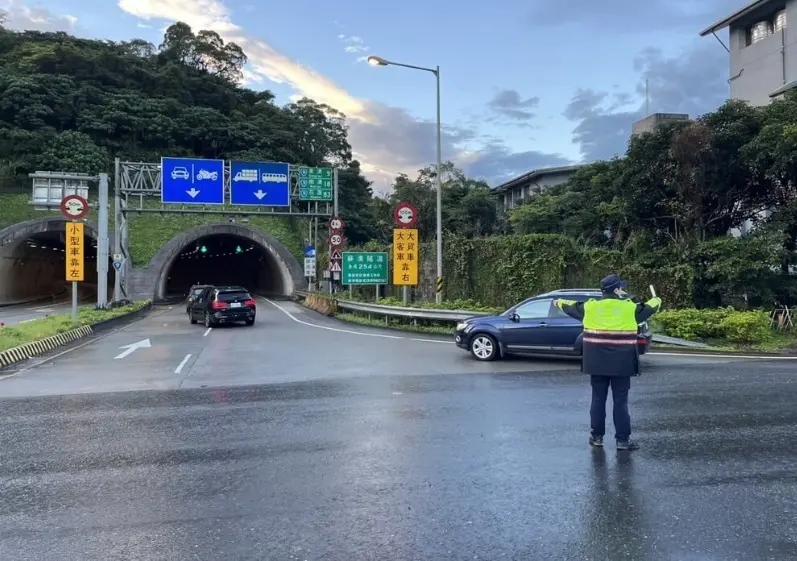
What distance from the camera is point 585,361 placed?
20.2ft

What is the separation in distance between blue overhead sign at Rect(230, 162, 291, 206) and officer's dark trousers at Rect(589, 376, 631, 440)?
27.6 meters

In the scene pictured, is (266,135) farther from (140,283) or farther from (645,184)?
(645,184)

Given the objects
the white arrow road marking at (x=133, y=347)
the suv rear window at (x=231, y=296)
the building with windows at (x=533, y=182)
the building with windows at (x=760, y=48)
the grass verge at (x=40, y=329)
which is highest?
the building with windows at (x=760, y=48)

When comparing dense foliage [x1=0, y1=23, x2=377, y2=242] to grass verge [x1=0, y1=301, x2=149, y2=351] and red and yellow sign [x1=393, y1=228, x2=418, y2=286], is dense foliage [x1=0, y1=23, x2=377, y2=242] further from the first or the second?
red and yellow sign [x1=393, y1=228, x2=418, y2=286]

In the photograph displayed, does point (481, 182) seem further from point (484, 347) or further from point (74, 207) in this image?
point (484, 347)

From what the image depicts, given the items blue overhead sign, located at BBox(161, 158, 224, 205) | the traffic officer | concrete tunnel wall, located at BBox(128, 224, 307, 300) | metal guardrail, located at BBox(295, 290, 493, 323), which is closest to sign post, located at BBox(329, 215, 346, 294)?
metal guardrail, located at BBox(295, 290, 493, 323)

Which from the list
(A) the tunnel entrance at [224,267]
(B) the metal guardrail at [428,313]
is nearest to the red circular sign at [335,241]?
(B) the metal guardrail at [428,313]

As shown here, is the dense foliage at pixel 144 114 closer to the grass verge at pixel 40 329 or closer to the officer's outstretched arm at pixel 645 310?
the grass verge at pixel 40 329

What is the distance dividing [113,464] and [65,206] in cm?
1684

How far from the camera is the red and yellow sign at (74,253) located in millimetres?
21266

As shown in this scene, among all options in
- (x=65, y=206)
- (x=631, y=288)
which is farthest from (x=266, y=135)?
(x=631, y=288)

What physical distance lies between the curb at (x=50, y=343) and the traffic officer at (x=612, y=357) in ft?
40.4

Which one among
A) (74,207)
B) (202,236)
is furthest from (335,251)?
(202,236)

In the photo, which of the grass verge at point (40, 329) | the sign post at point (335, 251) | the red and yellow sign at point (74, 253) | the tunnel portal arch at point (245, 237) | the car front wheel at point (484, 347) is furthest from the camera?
the tunnel portal arch at point (245, 237)
